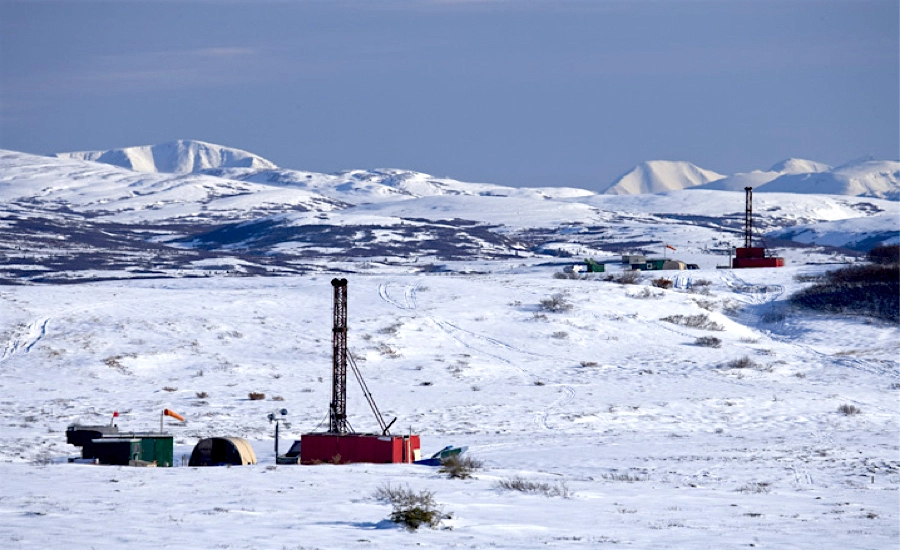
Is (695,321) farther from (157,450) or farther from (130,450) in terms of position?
(130,450)

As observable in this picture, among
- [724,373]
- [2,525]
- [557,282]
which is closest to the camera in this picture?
[2,525]

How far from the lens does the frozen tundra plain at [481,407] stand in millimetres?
15227

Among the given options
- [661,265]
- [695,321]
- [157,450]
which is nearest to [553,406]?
[157,450]

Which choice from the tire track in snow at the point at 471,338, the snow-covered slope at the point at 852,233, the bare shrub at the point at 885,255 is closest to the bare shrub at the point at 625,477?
the tire track in snow at the point at 471,338

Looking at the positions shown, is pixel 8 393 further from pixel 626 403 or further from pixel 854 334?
pixel 854 334

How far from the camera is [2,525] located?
14188mm

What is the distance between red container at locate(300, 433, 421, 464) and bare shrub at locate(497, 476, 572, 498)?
4.63 m

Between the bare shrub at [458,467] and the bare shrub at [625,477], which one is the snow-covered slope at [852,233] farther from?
the bare shrub at [458,467]

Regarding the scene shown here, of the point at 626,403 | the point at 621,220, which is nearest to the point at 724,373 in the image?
the point at 626,403

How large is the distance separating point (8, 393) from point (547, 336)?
19.7 m

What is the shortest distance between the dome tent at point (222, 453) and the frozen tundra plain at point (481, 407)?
1.58 meters

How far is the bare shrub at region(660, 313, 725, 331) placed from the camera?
160 feet

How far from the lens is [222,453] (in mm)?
23266

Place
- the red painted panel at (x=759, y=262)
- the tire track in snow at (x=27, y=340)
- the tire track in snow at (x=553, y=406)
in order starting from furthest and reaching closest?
the red painted panel at (x=759, y=262), the tire track in snow at (x=27, y=340), the tire track in snow at (x=553, y=406)
